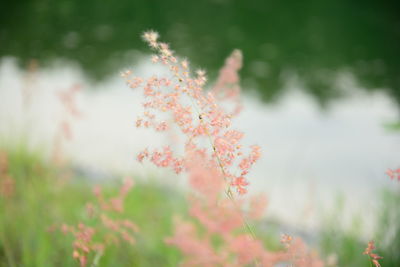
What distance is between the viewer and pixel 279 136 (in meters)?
8.73

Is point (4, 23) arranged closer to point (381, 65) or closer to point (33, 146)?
point (33, 146)

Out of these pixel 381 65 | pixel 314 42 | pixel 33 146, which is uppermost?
pixel 314 42

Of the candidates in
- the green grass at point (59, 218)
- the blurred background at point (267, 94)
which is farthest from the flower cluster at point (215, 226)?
the blurred background at point (267, 94)

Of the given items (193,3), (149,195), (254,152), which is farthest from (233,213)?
(193,3)

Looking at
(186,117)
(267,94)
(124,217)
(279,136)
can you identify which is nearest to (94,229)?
(186,117)

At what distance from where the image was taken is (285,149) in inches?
309

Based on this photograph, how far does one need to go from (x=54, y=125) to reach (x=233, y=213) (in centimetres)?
539

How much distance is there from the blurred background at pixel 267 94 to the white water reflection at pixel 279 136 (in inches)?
1.3

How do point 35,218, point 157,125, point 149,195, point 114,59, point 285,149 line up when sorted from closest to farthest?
point 157,125 < point 35,218 < point 149,195 < point 285,149 < point 114,59

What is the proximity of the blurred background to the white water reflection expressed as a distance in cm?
3

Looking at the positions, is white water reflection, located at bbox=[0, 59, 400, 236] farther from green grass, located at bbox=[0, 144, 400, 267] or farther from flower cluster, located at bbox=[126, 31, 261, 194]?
flower cluster, located at bbox=[126, 31, 261, 194]

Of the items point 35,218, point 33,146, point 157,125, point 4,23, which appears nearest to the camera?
point 157,125

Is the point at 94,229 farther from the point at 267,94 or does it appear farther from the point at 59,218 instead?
the point at 267,94

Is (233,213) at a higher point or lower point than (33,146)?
lower
